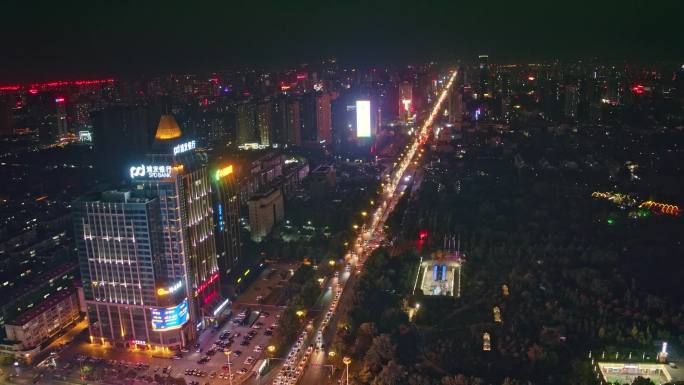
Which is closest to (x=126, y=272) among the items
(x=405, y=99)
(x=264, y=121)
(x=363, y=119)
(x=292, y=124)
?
(x=264, y=121)

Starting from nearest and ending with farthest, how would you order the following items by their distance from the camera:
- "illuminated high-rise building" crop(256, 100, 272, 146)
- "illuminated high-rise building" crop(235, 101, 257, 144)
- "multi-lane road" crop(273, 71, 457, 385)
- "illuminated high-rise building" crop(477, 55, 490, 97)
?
"multi-lane road" crop(273, 71, 457, 385)
"illuminated high-rise building" crop(235, 101, 257, 144)
"illuminated high-rise building" crop(256, 100, 272, 146)
"illuminated high-rise building" crop(477, 55, 490, 97)

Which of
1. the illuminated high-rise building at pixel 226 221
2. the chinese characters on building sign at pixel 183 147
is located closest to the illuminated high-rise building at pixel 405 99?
the illuminated high-rise building at pixel 226 221

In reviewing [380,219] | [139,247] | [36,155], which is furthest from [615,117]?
[36,155]

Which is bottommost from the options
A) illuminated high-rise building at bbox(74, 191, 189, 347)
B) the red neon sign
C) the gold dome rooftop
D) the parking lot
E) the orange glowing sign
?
A: the parking lot

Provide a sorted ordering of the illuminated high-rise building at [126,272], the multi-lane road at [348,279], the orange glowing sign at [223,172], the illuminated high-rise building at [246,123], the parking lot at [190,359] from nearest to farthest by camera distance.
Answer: the multi-lane road at [348,279], the parking lot at [190,359], the illuminated high-rise building at [126,272], the orange glowing sign at [223,172], the illuminated high-rise building at [246,123]

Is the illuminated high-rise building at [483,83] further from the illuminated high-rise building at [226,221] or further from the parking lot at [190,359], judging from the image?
the parking lot at [190,359]

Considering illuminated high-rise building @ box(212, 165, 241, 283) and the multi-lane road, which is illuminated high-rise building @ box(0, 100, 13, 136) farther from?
illuminated high-rise building @ box(212, 165, 241, 283)

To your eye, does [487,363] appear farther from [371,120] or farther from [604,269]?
[371,120]

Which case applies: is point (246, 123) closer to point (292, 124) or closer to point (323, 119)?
point (292, 124)

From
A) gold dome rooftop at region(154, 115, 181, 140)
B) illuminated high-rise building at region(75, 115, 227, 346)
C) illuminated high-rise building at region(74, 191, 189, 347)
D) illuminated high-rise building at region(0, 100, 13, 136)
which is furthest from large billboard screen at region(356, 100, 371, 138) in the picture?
illuminated high-rise building at region(74, 191, 189, 347)
